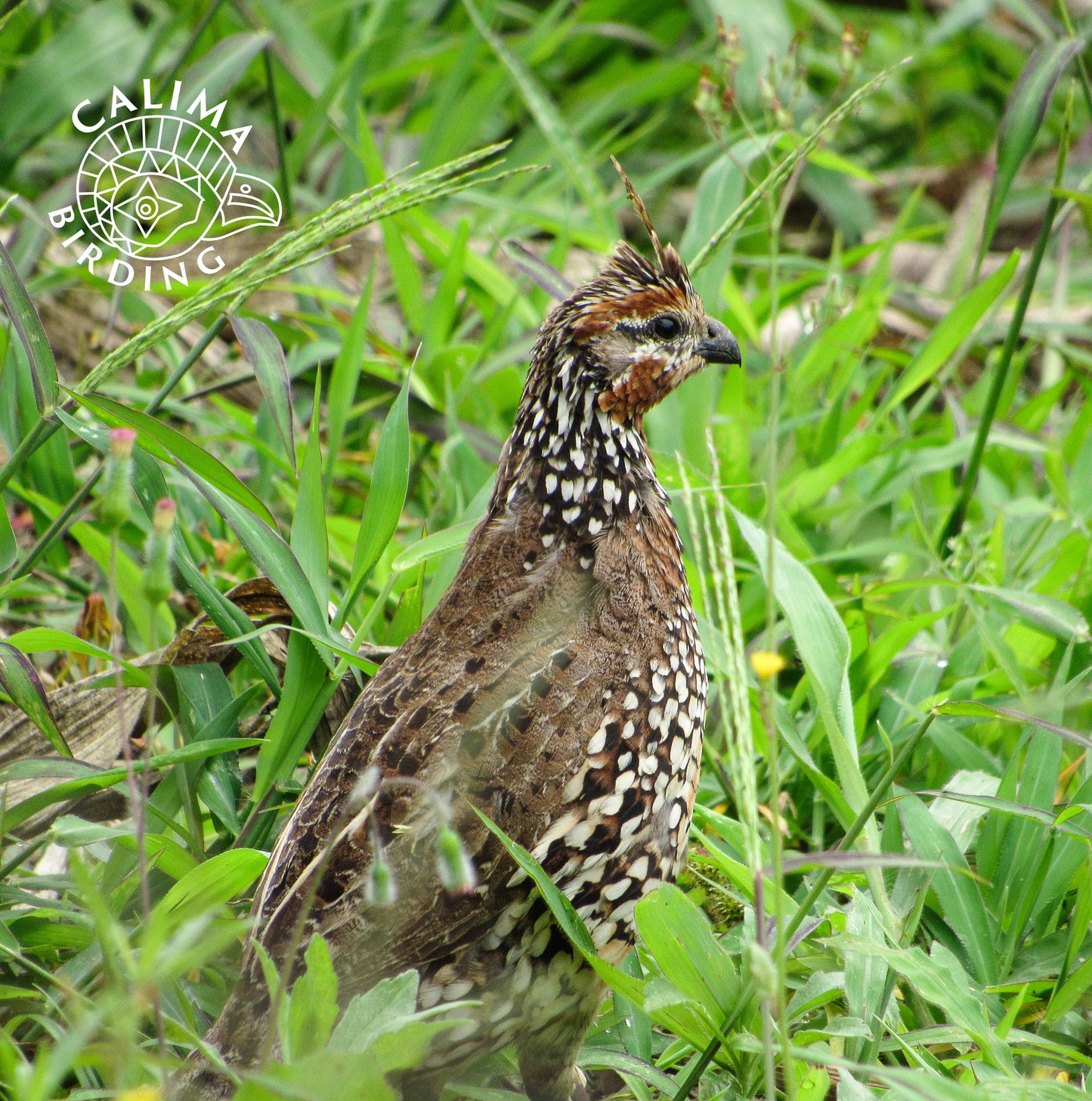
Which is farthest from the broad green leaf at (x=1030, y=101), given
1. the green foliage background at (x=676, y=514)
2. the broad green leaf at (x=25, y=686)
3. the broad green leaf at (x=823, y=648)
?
the broad green leaf at (x=25, y=686)

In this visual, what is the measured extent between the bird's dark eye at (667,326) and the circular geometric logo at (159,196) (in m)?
2.00

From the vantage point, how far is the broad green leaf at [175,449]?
2.49 metres

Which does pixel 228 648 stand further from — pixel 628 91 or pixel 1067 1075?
pixel 628 91

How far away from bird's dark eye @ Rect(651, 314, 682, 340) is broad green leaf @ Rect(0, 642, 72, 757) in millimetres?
1493

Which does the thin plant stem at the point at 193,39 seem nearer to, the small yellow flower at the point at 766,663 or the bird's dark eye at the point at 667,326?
the bird's dark eye at the point at 667,326

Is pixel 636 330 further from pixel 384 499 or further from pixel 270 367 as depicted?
pixel 270 367

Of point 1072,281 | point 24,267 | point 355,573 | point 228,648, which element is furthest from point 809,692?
point 1072,281

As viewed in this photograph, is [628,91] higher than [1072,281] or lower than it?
higher

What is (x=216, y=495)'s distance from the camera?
260 centimetres

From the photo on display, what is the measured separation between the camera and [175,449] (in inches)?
103

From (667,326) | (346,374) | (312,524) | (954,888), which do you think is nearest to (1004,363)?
(667,326)

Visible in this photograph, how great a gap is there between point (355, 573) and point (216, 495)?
0.37 metres

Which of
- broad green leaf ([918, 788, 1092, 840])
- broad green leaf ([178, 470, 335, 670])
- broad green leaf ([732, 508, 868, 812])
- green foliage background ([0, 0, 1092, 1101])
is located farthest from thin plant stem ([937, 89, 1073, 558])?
broad green leaf ([178, 470, 335, 670])

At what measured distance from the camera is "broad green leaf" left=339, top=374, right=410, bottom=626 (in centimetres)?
279
